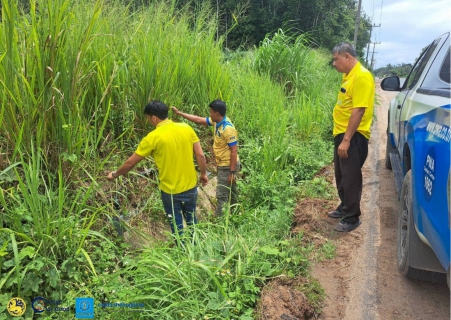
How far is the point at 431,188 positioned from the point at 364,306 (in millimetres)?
1137

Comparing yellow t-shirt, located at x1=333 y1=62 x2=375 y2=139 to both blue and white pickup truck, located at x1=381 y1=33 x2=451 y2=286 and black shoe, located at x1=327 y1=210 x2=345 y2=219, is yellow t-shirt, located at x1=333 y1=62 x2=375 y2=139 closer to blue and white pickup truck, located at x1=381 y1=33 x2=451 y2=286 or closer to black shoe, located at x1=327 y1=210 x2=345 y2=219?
blue and white pickup truck, located at x1=381 y1=33 x2=451 y2=286

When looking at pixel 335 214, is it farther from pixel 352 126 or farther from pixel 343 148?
pixel 352 126

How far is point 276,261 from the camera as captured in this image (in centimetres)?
278

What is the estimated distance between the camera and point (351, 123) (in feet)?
10.4

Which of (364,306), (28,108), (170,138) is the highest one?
(28,108)

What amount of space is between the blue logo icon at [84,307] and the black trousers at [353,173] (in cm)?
253

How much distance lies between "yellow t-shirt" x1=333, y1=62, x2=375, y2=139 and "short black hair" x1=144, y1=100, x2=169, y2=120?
1726 mm

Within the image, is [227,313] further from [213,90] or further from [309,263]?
[213,90]

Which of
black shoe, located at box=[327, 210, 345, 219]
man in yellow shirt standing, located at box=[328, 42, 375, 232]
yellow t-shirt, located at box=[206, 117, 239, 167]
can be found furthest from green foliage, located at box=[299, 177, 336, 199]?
yellow t-shirt, located at box=[206, 117, 239, 167]

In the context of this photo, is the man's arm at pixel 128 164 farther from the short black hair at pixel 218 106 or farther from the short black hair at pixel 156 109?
the short black hair at pixel 218 106

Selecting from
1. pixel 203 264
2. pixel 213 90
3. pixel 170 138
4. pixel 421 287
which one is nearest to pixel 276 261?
pixel 203 264

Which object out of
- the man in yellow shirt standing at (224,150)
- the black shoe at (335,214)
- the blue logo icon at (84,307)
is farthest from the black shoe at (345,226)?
the blue logo icon at (84,307)

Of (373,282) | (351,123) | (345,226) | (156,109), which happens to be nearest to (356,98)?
(351,123)

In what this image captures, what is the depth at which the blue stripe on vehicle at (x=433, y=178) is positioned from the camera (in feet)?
5.71
